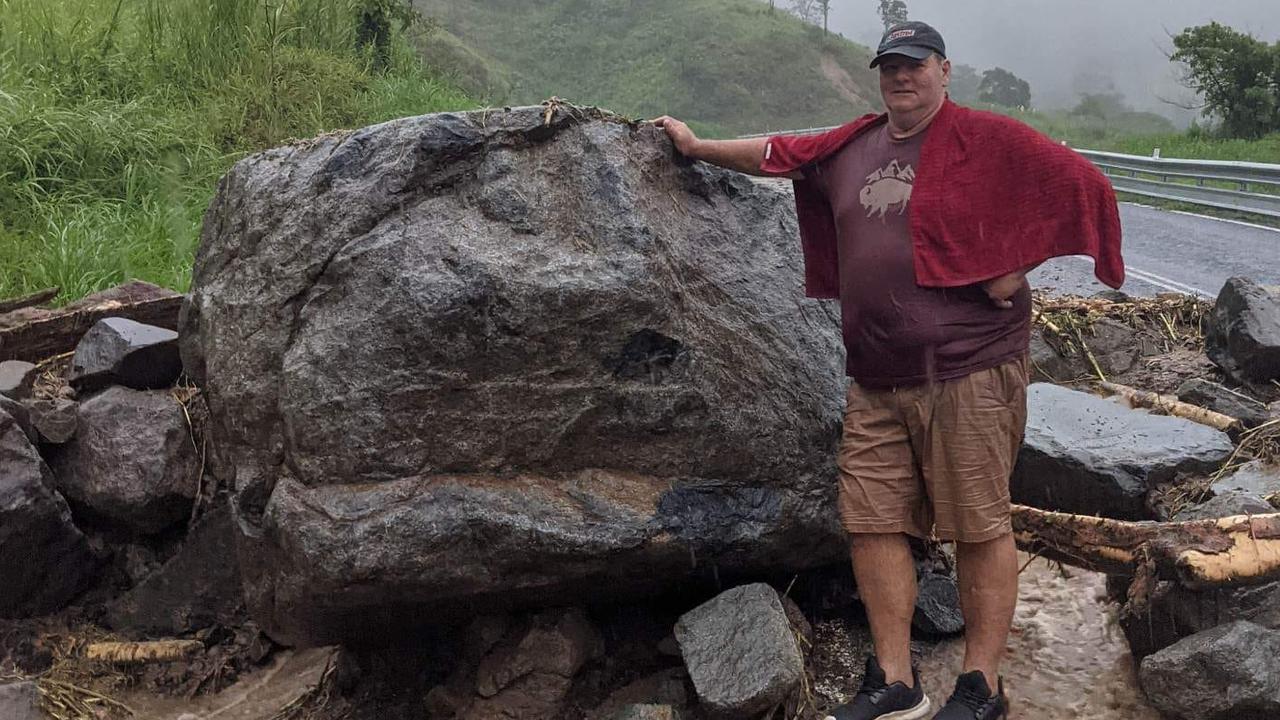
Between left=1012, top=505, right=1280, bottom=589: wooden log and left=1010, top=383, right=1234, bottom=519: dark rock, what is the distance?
2.44 feet

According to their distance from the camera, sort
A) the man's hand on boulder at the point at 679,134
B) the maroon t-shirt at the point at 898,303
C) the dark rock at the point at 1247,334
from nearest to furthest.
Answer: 1. the maroon t-shirt at the point at 898,303
2. the man's hand on boulder at the point at 679,134
3. the dark rock at the point at 1247,334

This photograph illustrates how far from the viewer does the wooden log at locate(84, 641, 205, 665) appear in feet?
13.8

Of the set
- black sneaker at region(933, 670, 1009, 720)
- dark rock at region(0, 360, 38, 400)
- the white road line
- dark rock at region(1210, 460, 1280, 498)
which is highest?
dark rock at region(0, 360, 38, 400)

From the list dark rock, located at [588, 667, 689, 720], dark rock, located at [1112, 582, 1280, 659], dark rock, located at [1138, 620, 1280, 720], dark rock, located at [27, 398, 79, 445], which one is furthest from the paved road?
dark rock, located at [27, 398, 79, 445]

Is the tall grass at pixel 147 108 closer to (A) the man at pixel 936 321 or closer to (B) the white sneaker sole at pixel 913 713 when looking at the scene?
(A) the man at pixel 936 321

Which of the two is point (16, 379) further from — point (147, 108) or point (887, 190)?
point (147, 108)

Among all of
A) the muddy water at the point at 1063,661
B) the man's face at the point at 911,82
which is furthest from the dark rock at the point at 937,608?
the man's face at the point at 911,82

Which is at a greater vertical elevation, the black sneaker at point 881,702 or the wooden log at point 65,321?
the wooden log at point 65,321

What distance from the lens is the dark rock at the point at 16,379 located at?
4.65 meters

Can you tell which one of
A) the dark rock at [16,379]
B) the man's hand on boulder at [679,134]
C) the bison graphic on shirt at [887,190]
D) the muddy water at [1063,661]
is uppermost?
the man's hand on boulder at [679,134]

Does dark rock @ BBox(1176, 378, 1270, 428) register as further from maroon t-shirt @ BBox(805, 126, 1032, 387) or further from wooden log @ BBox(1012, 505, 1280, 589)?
maroon t-shirt @ BBox(805, 126, 1032, 387)

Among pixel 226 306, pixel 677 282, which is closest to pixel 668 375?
pixel 677 282

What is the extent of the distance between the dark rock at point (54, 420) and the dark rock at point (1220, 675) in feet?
14.2

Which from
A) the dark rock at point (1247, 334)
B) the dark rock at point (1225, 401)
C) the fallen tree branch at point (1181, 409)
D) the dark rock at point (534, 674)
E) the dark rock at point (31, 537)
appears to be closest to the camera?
the dark rock at point (534, 674)
